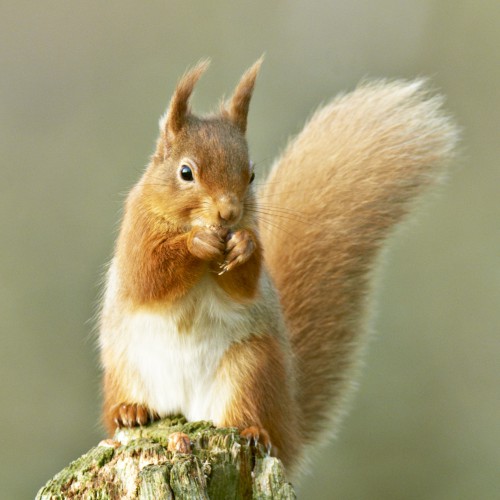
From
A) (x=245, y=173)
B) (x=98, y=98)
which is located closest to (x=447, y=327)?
(x=98, y=98)

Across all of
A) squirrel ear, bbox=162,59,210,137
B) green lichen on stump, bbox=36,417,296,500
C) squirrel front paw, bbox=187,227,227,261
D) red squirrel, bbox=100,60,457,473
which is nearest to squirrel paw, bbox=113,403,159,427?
red squirrel, bbox=100,60,457,473

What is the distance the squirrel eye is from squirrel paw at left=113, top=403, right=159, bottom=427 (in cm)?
68

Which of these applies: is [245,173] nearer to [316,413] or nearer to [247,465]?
[247,465]

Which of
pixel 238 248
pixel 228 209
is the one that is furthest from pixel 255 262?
pixel 228 209

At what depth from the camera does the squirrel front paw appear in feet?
7.78

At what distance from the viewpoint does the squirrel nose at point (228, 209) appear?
2.33m

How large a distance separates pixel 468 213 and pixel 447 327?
60 centimetres

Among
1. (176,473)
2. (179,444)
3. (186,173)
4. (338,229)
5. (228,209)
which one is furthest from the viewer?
(338,229)

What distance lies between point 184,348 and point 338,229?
32.5 inches

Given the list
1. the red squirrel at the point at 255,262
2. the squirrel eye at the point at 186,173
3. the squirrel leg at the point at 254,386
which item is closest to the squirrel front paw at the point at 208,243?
the red squirrel at the point at 255,262

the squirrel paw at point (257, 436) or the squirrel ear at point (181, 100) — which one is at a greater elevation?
the squirrel ear at point (181, 100)

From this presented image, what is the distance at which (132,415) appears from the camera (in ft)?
8.64

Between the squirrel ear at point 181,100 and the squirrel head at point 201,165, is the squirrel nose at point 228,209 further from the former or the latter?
the squirrel ear at point 181,100

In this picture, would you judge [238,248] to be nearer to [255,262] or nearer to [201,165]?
[255,262]
